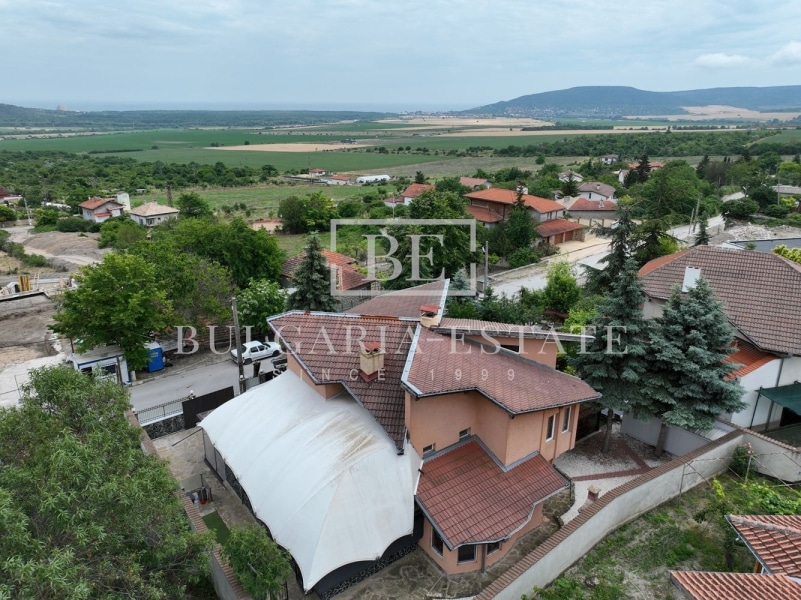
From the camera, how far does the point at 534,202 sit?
58188mm

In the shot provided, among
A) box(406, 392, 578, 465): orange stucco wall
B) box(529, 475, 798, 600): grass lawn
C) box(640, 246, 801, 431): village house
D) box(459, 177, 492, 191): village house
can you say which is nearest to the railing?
box(406, 392, 578, 465): orange stucco wall

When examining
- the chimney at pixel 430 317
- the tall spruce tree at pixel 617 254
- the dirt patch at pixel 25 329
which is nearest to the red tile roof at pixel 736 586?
the chimney at pixel 430 317

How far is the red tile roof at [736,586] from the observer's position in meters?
9.00

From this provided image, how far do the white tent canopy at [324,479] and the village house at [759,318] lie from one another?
39.2ft

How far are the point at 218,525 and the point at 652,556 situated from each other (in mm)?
11849

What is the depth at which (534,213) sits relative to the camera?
56.7 meters

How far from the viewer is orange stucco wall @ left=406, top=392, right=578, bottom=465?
13.9 m

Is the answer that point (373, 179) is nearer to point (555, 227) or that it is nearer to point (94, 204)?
point (94, 204)

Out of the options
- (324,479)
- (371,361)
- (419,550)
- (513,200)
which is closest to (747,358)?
(419,550)

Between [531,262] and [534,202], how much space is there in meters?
13.8

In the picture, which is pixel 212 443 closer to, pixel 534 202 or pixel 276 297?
pixel 276 297

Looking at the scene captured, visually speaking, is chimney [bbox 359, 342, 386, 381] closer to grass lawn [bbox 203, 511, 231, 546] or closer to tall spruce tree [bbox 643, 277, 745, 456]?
grass lawn [bbox 203, 511, 231, 546]

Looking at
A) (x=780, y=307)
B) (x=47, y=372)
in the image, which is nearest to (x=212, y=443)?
(x=47, y=372)

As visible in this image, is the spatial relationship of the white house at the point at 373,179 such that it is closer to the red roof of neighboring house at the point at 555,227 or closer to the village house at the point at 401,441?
the red roof of neighboring house at the point at 555,227
